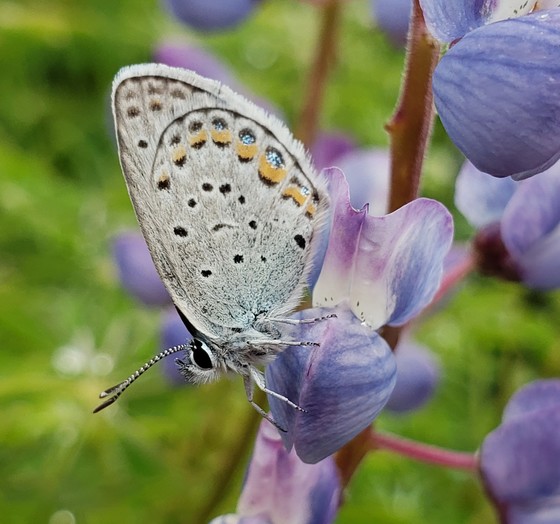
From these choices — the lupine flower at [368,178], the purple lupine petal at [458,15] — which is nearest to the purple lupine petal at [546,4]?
the purple lupine petal at [458,15]

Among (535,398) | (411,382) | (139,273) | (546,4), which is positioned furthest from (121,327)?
(546,4)

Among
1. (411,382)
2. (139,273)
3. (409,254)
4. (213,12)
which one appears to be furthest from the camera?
(213,12)

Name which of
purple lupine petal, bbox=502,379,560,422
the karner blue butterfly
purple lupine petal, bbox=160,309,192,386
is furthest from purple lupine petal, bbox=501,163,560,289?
purple lupine petal, bbox=160,309,192,386

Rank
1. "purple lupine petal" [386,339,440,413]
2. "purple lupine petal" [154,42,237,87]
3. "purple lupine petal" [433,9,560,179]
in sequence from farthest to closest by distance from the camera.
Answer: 1. "purple lupine petal" [154,42,237,87]
2. "purple lupine petal" [386,339,440,413]
3. "purple lupine petal" [433,9,560,179]

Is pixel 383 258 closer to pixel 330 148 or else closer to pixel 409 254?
pixel 409 254

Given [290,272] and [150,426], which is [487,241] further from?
[150,426]

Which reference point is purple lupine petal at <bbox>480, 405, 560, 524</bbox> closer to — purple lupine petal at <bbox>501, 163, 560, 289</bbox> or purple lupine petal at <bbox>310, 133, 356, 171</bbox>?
purple lupine petal at <bbox>501, 163, 560, 289</bbox>
